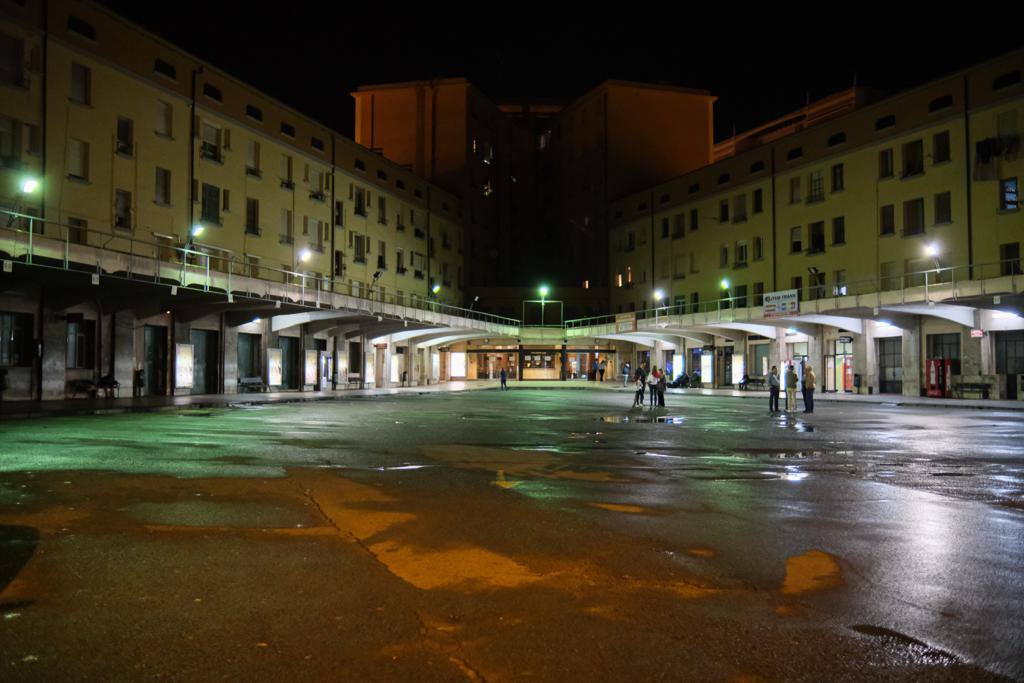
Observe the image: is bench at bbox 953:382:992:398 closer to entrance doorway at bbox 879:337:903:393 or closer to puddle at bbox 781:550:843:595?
entrance doorway at bbox 879:337:903:393

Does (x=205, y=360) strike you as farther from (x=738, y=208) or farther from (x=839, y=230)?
(x=738, y=208)

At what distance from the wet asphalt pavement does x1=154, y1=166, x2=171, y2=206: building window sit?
976 inches

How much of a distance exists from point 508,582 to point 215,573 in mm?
2169

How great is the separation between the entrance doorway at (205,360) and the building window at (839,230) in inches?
1354

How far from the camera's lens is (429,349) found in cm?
6475

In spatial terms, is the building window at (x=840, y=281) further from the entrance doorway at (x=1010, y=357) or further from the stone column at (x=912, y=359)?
the entrance doorway at (x=1010, y=357)

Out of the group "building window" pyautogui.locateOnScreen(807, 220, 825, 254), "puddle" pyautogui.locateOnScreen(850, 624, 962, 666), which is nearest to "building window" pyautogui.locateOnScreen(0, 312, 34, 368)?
"puddle" pyautogui.locateOnScreen(850, 624, 962, 666)

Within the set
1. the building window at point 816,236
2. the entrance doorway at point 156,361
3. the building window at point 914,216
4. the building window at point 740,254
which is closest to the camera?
the entrance doorway at point 156,361

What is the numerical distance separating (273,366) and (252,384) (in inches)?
68.9

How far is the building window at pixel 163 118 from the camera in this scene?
34.4 metres

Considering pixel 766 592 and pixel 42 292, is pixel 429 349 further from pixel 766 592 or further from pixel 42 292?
pixel 766 592

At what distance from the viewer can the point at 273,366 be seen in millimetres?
Answer: 39469

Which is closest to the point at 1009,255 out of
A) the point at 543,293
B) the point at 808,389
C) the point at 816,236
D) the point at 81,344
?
the point at 816,236

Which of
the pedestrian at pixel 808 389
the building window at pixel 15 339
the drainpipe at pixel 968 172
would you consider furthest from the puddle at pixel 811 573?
the drainpipe at pixel 968 172
